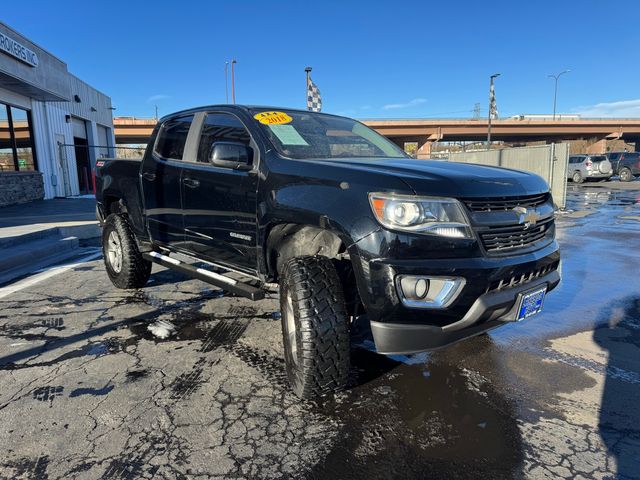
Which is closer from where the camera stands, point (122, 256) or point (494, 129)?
point (122, 256)

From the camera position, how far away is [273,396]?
294cm

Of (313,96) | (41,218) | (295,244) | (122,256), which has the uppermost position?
(313,96)

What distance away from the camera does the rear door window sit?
4.35 meters

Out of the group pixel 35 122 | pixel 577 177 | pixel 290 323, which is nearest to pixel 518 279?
pixel 290 323

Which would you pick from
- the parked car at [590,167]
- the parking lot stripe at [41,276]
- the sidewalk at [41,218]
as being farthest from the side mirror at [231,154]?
the parked car at [590,167]

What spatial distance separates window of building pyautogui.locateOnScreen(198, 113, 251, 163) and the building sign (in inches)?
439

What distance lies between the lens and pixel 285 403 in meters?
2.85

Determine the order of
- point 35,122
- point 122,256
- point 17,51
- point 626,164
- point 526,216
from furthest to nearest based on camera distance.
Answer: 1. point 626,164
2. point 35,122
3. point 17,51
4. point 122,256
5. point 526,216

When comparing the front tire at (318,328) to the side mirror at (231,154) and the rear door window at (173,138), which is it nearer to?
the side mirror at (231,154)

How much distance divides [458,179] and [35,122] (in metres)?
17.4

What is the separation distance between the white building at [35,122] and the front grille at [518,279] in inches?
542

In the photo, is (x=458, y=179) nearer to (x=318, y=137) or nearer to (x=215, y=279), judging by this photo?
(x=318, y=137)

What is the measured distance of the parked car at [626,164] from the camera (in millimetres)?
27266

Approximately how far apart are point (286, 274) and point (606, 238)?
8.02 m
